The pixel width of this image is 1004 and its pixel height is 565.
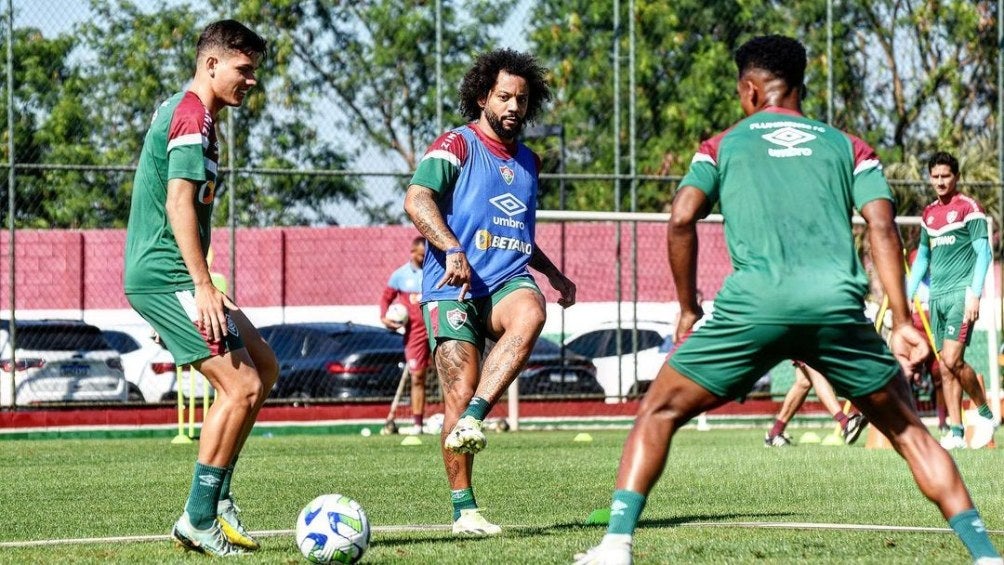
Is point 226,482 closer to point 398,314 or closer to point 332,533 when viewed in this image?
point 332,533

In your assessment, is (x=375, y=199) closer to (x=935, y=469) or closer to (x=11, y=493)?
(x=11, y=493)

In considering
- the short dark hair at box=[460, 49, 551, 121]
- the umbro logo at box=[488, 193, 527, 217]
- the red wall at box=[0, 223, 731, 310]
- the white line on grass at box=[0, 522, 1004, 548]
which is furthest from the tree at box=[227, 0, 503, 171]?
the white line on grass at box=[0, 522, 1004, 548]

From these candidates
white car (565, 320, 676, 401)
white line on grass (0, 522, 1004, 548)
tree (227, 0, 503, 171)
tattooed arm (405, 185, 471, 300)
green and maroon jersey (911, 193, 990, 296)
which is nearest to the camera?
white line on grass (0, 522, 1004, 548)

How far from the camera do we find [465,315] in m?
7.29

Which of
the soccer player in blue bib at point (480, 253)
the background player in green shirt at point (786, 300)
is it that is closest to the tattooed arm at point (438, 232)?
the soccer player in blue bib at point (480, 253)

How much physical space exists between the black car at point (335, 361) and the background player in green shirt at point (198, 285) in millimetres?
13532

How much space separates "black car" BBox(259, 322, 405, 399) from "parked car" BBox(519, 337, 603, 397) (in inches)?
66.2

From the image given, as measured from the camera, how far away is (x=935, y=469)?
5113mm

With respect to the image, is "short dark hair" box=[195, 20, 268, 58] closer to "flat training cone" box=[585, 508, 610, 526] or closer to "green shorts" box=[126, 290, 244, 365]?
"green shorts" box=[126, 290, 244, 365]

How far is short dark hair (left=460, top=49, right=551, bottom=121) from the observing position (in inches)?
306

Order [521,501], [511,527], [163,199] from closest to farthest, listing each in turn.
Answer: [163,199], [511,527], [521,501]

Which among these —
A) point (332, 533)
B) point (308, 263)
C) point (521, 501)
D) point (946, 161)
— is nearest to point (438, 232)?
point (332, 533)

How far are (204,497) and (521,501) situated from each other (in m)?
2.72

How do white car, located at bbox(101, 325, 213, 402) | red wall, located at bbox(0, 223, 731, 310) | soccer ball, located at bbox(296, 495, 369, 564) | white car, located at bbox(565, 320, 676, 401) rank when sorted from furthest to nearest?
red wall, located at bbox(0, 223, 731, 310), white car, located at bbox(565, 320, 676, 401), white car, located at bbox(101, 325, 213, 402), soccer ball, located at bbox(296, 495, 369, 564)
